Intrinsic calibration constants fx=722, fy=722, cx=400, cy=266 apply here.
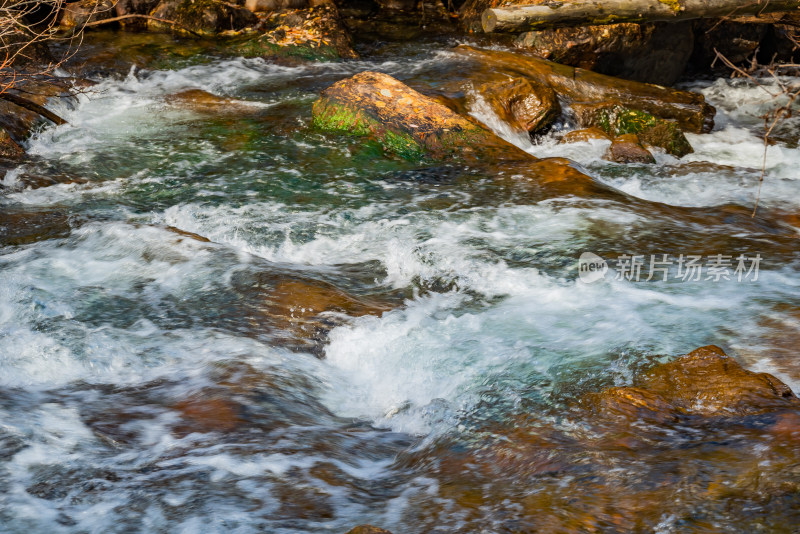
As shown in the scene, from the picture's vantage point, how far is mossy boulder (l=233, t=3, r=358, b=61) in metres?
9.95

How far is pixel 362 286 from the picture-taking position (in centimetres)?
466

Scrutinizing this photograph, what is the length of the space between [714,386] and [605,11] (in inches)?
173

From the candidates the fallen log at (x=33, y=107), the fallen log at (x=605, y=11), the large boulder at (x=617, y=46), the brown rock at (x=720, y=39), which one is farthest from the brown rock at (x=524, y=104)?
the fallen log at (x=33, y=107)

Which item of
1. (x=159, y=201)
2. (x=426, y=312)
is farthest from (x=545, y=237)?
(x=159, y=201)

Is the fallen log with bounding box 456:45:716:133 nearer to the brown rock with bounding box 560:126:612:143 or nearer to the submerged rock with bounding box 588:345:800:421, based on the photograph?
the brown rock with bounding box 560:126:612:143

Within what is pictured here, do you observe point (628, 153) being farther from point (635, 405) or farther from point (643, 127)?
point (635, 405)

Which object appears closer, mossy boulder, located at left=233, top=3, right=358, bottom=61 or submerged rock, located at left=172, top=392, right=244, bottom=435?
submerged rock, located at left=172, top=392, right=244, bottom=435

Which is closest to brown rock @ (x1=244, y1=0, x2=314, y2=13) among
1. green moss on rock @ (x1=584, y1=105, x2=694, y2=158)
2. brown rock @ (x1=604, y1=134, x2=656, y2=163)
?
green moss on rock @ (x1=584, y1=105, x2=694, y2=158)

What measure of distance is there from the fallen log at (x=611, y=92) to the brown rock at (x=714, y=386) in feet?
17.8

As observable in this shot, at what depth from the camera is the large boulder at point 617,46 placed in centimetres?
950

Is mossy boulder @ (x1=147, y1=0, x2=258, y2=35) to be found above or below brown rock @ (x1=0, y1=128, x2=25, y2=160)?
above

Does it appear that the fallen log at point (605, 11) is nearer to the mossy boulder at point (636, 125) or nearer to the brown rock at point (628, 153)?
the brown rock at point (628, 153)

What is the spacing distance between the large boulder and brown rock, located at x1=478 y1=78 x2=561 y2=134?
1.80 m

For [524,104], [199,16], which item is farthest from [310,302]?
[199,16]
